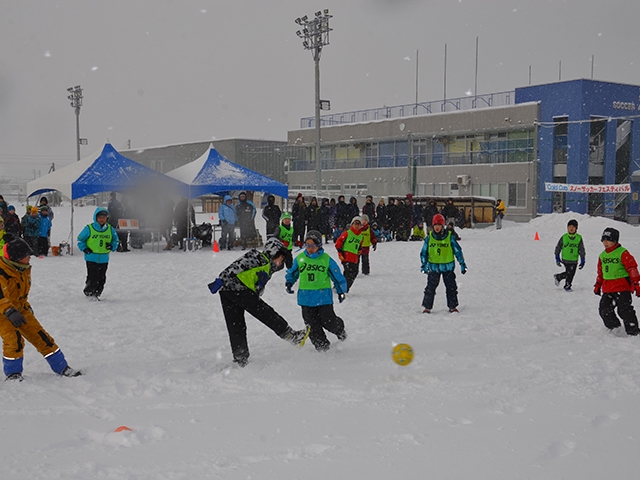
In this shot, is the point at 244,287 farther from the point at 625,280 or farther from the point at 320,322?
the point at 625,280

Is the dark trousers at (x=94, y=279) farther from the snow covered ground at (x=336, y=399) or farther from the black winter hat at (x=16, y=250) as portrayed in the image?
the black winter hat at (x=16, y=250)

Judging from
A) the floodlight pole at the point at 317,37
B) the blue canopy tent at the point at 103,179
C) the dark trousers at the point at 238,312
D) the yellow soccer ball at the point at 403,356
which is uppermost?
the floodlight pole at the point at 317,37

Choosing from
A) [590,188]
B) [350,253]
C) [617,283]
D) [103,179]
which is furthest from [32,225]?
[590,188]

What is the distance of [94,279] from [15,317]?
513 cm

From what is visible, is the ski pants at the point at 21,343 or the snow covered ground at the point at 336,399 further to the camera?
the ski pants at the point at 21,343

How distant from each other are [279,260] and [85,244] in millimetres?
5233

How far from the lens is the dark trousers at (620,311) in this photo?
7.61m

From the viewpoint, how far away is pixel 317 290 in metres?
6.98

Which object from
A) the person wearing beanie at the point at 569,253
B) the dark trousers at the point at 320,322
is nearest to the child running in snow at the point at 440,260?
the dark trousers at the point at 320,322

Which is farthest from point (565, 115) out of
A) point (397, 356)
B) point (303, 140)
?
point (397, 356)

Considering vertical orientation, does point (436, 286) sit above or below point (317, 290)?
below

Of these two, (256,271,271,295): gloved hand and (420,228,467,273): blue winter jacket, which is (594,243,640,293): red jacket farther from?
(256,271,271,295): gloved hand

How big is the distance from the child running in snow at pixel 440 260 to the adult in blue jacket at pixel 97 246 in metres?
5.26

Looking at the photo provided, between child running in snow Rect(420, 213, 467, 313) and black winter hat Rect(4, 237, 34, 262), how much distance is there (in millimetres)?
5612
